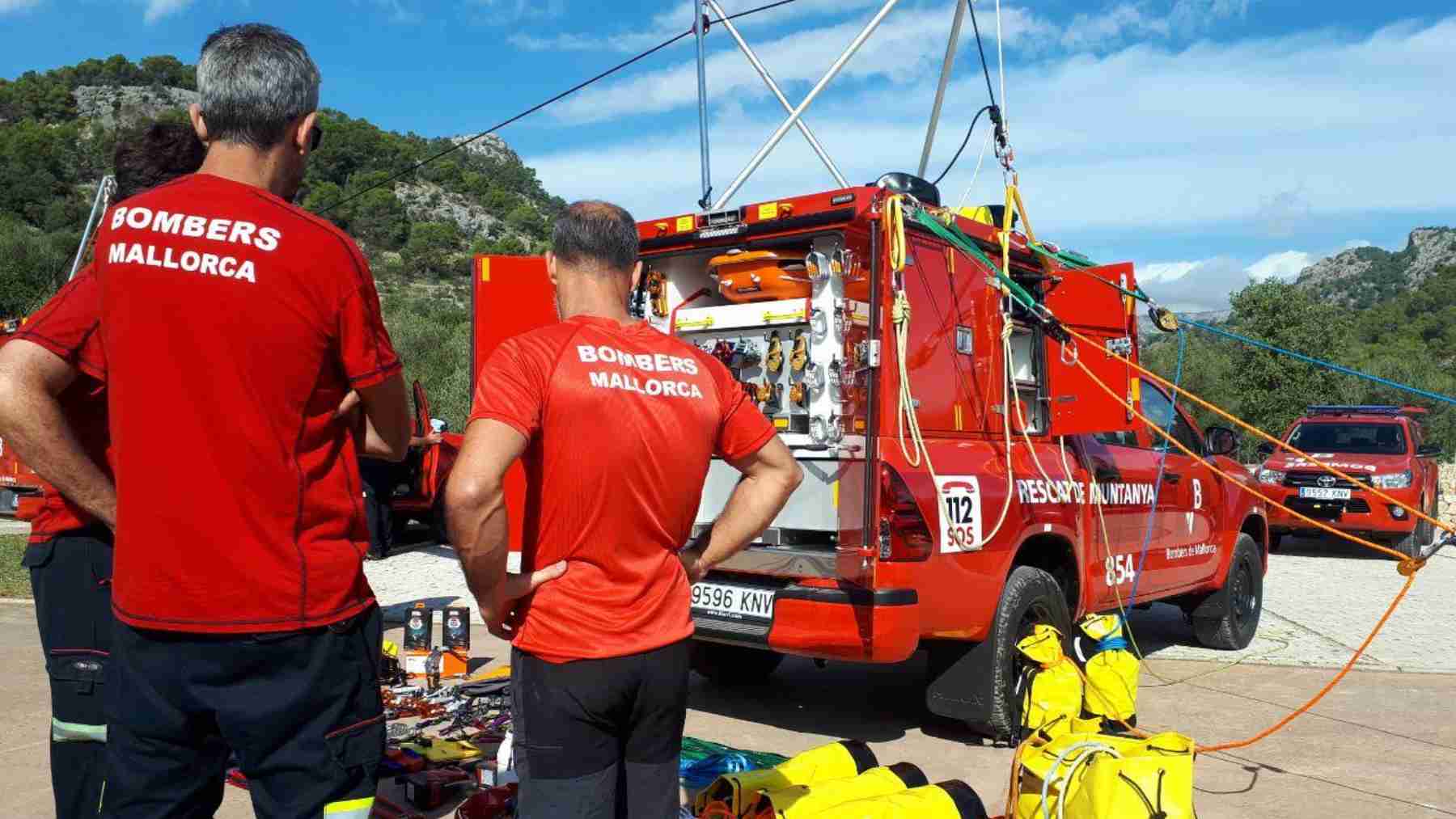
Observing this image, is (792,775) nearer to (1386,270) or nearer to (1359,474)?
(1359,474)

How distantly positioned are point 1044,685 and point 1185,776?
1.53 m

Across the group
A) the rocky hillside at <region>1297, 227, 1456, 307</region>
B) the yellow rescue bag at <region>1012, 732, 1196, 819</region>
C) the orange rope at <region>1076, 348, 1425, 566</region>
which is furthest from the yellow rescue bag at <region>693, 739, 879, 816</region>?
the rocky hillside at <region>1297, 227, 1456, 307</region>

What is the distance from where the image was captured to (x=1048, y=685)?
5027 millimetres

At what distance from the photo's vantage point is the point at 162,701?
6.56ft

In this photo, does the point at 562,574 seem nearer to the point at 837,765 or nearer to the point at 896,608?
the point at 837,765

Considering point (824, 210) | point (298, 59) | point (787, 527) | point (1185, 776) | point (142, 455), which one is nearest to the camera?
point (142, 455)

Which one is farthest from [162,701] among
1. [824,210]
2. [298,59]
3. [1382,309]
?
[1382,309]

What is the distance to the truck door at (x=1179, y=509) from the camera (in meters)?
6.99

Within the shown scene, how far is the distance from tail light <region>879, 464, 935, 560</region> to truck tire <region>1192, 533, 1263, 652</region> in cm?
422

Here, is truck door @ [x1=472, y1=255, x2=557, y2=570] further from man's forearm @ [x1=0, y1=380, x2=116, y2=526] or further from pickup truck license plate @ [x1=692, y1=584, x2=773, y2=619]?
man's forearm @ [x1=0, y1=380, x2=116, y2=526]

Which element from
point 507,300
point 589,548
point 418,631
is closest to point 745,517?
point 589,548

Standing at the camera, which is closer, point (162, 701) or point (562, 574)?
point (162, 701)

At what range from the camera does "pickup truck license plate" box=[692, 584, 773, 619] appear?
17.0 ft

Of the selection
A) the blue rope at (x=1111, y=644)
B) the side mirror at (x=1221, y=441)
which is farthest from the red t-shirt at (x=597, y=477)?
the side mirror at (x=1221, y=441)
